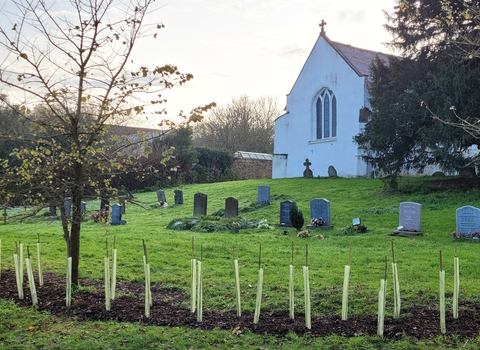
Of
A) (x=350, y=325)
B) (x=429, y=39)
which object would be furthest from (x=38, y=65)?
(x=429, y=39)

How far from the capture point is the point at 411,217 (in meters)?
12.3

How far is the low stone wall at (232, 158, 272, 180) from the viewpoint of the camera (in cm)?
3953

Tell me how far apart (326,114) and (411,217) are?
65.2 feet

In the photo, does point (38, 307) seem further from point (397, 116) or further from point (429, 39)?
point (429, 39)

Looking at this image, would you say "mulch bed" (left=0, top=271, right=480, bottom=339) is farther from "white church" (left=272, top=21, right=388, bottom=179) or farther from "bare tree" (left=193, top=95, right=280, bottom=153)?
"bare tree" (left=193, top=95, right=280, bottom=153)

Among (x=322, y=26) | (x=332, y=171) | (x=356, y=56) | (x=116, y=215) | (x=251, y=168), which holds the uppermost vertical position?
(x=322, y=26)

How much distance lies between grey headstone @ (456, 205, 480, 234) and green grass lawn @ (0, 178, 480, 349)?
0.50 meters

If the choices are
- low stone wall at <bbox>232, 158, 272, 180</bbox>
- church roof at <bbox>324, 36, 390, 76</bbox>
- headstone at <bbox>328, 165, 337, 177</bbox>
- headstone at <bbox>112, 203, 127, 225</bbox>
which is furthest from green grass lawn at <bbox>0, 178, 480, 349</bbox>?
low stone wall at <bbox>232, 158, 272, 180</bbox>

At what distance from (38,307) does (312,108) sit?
28201 millimetres

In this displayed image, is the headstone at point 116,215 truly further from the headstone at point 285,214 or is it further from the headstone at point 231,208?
the headstone at point 285,214

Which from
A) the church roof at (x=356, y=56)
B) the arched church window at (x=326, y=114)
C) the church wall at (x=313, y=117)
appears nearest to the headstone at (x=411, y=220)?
the church wall at (x=313, y=117)

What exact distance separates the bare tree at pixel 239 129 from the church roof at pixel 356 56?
52.0 ft

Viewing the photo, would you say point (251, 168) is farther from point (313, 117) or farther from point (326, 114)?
point (326, 114)

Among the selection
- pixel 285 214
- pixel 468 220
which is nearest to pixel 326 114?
pixel 285 214
